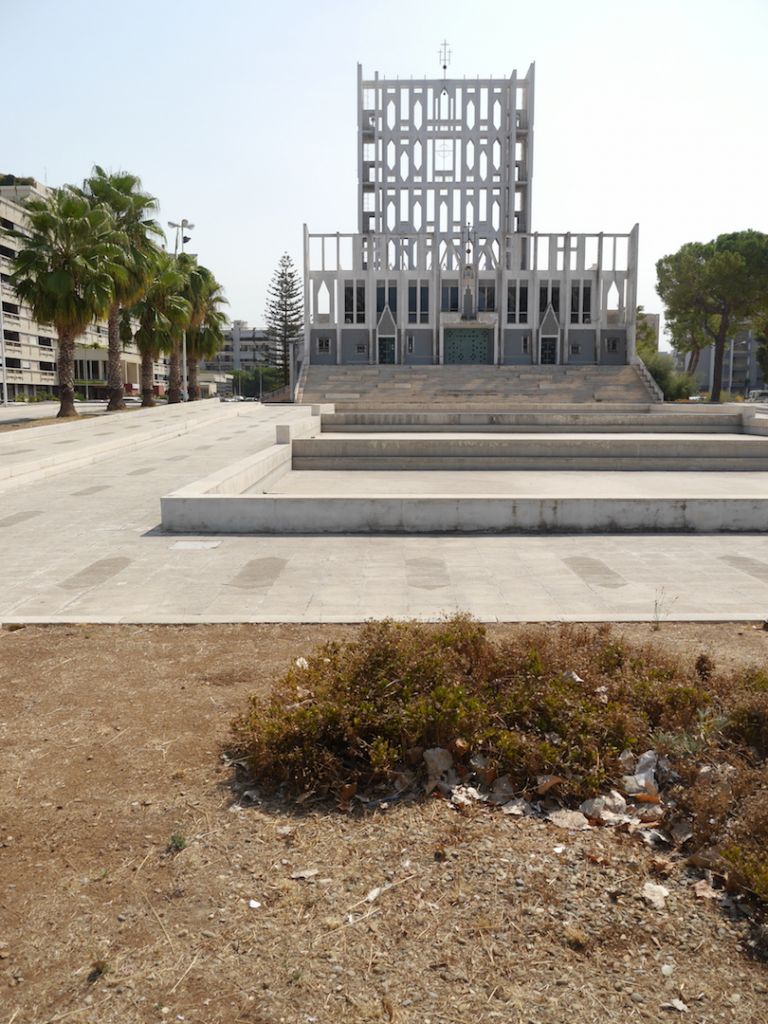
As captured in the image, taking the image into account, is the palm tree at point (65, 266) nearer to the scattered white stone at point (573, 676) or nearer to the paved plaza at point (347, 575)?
the paved plaza at point (347, 575)

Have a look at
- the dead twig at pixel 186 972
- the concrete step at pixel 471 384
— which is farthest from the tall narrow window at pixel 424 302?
the dead twig at pixel 186 972

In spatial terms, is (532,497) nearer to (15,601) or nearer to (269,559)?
(269,559)

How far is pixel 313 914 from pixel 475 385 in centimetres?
4769

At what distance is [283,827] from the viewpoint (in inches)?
143

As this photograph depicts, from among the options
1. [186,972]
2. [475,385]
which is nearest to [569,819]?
[186,972]

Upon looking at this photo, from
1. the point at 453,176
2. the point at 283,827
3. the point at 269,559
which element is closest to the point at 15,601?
the point at 269,559

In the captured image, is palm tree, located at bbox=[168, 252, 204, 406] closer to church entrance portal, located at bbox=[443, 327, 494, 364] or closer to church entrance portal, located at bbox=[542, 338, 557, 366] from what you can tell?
church entrance portal, located at bbox=[443, 327, 494, 364]

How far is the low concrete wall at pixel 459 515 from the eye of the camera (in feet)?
35.6

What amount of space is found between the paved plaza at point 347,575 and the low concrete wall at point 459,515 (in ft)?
1.04

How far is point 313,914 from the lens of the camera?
9.86 ft

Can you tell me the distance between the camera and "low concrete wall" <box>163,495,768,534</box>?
1086cm

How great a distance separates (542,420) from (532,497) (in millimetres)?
16915

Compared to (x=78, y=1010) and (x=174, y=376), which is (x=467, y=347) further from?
(x=78, y=1010)

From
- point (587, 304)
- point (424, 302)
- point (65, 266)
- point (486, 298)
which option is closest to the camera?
point (65, 266)
